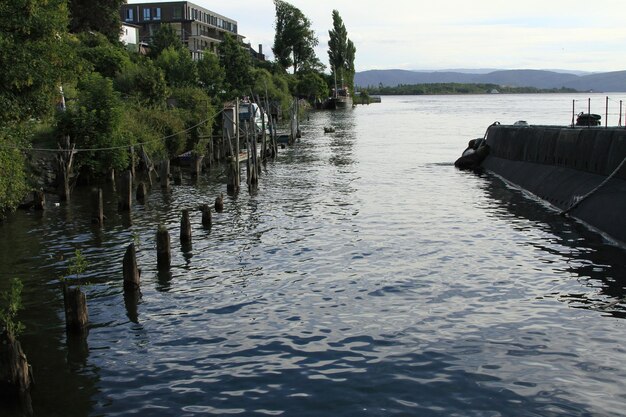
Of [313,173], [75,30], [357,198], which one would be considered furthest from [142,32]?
[357,198]

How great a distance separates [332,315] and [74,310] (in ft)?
20.0

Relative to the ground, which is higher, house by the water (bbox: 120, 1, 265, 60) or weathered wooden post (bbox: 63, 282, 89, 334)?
house by the water (bbox: 120, 1, 265, 60)

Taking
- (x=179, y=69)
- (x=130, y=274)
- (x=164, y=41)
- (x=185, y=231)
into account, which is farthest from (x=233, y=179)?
(x=164, y=41)

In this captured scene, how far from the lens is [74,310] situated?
1524 cm

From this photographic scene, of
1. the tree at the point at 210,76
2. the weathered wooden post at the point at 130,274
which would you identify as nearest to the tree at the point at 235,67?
the tree at the point at 210,76

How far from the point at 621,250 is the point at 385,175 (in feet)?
82.4

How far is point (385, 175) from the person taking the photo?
4691 centimetres

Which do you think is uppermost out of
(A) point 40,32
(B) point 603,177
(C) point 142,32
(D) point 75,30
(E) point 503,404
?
(C) point 142,32

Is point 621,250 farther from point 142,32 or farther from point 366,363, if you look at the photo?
point 142,32

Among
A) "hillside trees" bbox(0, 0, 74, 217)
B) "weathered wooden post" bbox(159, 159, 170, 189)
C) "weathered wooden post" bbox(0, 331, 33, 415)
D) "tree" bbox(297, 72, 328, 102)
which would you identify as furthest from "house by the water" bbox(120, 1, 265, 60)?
"weathered wooden post" bbox(0, 331, 33, 415)

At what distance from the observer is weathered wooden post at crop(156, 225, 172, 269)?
20984 millimetres

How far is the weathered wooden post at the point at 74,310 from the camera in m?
15.1

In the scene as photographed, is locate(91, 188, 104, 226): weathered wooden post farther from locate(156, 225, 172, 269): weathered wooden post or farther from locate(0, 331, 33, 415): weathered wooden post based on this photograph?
locate(0, 331, 33, 415): weathered wooden post

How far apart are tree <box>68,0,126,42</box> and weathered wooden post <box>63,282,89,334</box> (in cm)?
7177
